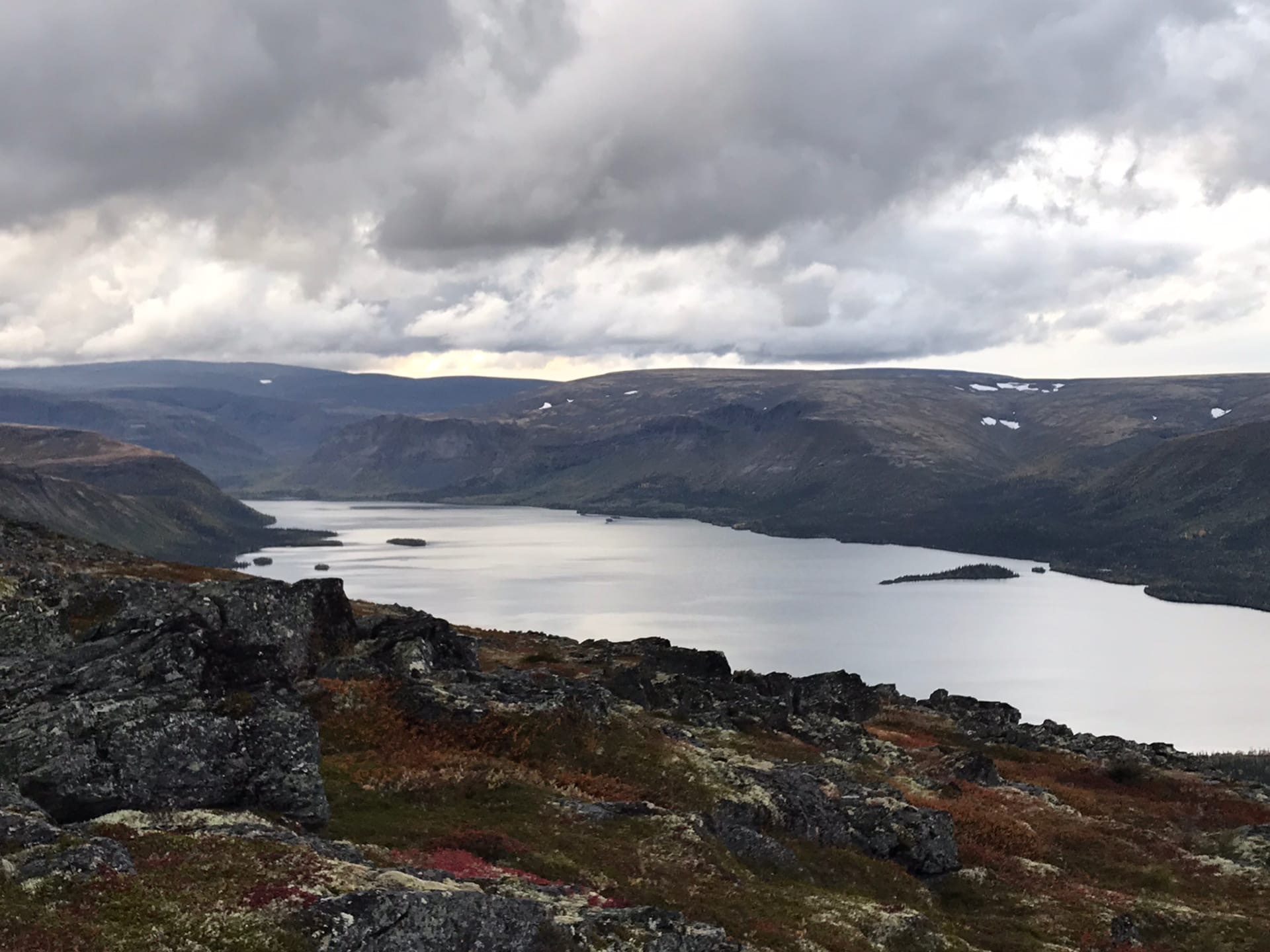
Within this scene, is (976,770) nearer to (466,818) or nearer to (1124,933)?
(1124,933)

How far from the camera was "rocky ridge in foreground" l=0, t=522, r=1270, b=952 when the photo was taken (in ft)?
56.3

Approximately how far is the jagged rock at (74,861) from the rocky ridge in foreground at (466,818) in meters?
0.06

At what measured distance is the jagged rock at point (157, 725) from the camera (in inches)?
857

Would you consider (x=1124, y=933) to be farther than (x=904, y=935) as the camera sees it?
Yes

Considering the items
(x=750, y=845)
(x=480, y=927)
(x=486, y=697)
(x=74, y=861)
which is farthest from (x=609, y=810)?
(x=74, y=861)

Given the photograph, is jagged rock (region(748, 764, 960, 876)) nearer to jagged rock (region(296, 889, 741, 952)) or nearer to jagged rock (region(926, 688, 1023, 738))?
jagged rock (region(296, 889, 741, 952))

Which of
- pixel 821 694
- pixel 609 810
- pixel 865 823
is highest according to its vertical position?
pixel 609 810

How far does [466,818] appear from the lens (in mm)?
27453

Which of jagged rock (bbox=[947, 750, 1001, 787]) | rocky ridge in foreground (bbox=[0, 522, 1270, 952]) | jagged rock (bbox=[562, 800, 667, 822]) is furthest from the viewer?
jagged rock (bbox=[947, 750, 1001, 787])

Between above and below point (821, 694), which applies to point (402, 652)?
above

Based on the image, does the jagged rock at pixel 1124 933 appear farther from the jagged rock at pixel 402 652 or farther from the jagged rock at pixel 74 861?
the jagged rock at pixel 74 861

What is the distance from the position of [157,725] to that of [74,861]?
6488mm

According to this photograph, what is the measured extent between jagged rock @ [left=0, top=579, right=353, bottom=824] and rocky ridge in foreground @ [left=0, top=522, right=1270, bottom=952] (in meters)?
0.07

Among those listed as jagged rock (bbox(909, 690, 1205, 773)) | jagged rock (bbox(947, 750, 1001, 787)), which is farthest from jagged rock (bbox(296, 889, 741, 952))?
jagged rock (bbox(909, 690, 1205, 773))
